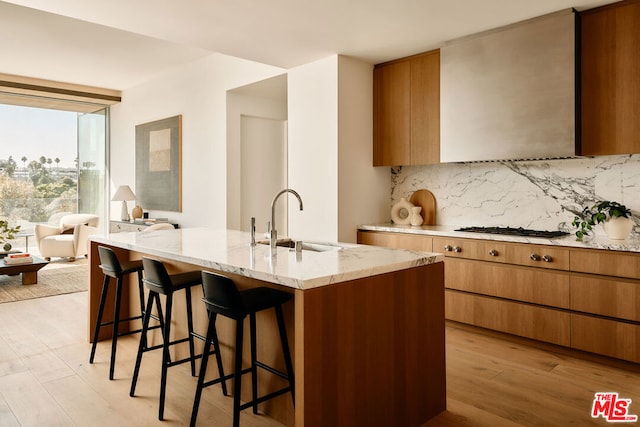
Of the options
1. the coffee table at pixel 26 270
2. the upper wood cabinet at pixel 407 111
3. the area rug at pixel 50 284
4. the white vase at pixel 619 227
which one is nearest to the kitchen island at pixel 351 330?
the white vase at pixel 619 227

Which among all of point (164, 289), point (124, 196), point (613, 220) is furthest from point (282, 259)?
point (124, 196)

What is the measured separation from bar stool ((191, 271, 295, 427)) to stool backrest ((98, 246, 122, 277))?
1082mm

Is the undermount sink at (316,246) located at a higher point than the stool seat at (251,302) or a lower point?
higher

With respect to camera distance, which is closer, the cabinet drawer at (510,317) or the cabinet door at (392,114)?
the cabinet drawer at (510,317)

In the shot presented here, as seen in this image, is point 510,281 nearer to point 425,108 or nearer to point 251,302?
point 425,108

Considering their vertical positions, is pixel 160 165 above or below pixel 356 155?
above

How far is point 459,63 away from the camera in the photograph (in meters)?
3.85

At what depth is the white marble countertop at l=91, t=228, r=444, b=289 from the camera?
188 centimetres

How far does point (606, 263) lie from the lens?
3.00 metres

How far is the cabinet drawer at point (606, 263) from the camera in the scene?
2.89m

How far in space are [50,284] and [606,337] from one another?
583 centimetres

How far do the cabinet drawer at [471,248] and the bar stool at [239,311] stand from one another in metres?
2.02

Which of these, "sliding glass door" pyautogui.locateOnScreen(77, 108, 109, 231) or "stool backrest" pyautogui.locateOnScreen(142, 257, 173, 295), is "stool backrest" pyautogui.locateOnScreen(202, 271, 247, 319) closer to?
"stool backrest" pyautogui.locateOnScreen(142, 257, 173, 295)

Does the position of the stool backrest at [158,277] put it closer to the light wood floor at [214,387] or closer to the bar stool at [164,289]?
the bar stool at [164,289]
